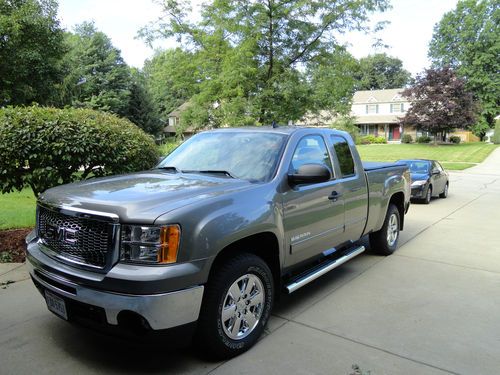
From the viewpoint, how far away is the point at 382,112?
60.9m

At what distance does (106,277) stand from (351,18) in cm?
1143

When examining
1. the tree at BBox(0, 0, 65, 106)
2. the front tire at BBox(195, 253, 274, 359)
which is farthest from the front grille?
the tree at BBox(0, 0, 65, 106)

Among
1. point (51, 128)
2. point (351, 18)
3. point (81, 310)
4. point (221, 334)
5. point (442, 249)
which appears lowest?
point (442, 249)

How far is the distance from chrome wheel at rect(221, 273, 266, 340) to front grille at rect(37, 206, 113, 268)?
98cm

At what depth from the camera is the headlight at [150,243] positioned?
9.28 ft

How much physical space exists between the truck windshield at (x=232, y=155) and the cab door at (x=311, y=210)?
0.25 meters

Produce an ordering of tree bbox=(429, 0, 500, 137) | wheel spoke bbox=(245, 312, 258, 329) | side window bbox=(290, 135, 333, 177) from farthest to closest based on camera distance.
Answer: tree bbox=(429, 0, 500, 137) → side window bbox=(290, 135, 333, 177) → wheel spoke bbox=(245, 312, 258, 329)

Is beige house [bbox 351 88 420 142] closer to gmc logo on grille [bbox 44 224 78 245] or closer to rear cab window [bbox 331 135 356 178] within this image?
rear cab window [bbox 331 135 356 178]

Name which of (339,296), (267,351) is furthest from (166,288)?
(339,296)

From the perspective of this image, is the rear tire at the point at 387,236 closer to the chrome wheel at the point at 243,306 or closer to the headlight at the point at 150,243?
the chrome wheel at the point at 243,306

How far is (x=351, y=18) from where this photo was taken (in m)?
12.0

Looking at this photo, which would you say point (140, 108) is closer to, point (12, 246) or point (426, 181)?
point (426, 181)

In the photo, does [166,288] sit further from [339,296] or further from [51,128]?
[51,128]

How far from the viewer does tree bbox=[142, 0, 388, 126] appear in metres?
11.4
